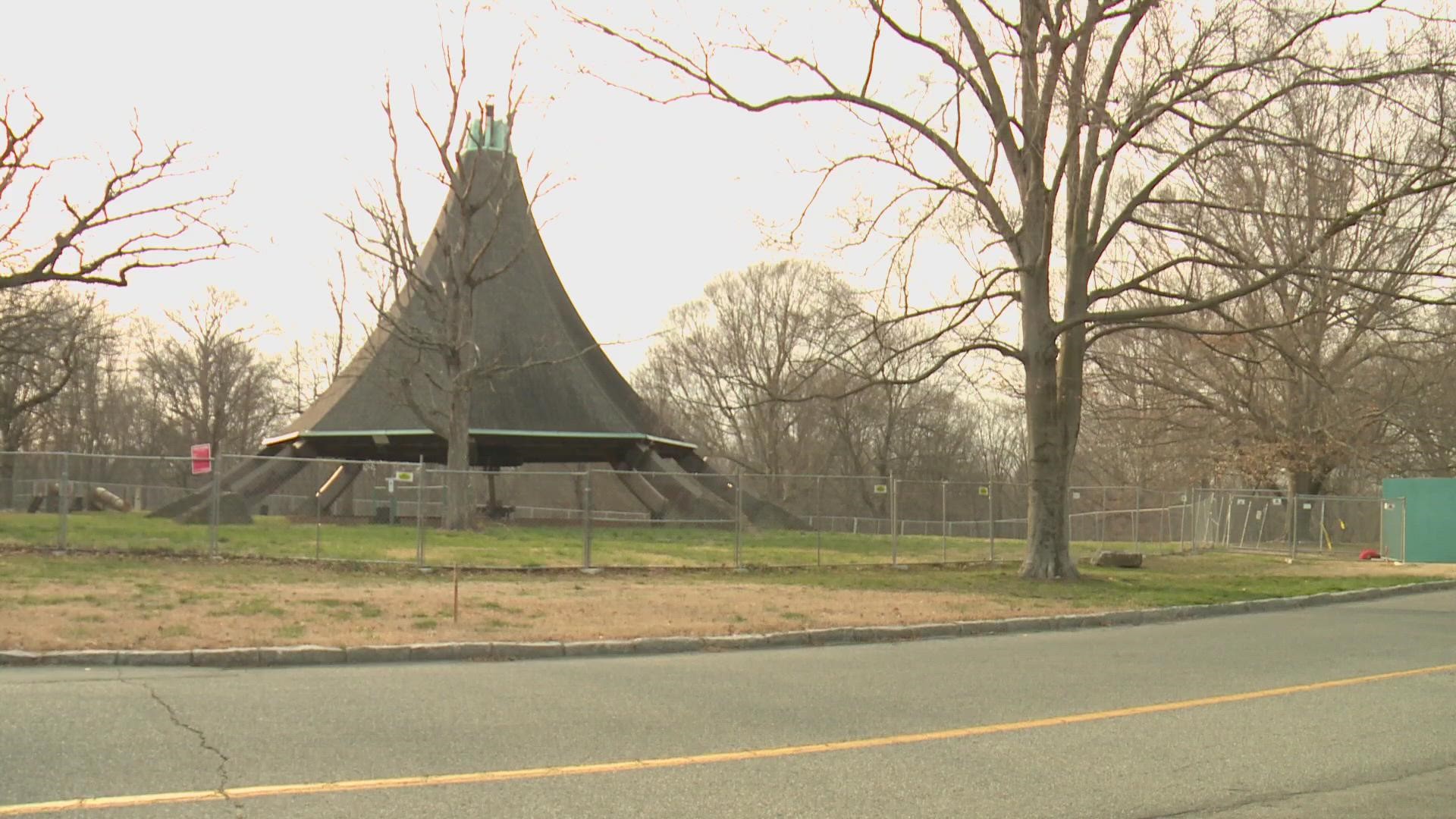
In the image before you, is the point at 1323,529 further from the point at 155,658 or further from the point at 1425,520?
the point at 155,658

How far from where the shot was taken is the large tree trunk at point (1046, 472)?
70.4 feet

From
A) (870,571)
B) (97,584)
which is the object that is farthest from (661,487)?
(97,584)

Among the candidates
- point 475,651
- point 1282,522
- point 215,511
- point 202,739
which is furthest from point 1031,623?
point 1282,522

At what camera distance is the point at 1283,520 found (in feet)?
117

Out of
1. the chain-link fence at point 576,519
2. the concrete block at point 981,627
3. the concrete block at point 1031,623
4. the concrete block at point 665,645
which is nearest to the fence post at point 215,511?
the chain-link fence at point 576,519

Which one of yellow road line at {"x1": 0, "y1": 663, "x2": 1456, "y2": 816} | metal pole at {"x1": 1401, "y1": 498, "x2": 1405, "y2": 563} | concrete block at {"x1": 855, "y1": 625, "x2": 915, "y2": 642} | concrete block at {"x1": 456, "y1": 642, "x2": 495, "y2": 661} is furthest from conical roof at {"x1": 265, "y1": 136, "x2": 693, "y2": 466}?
yellow road line at {"x1": 0, "y1": 663, "x2": 1456, "y2": 816}

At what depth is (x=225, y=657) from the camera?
34.8 ft

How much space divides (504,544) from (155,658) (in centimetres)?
1437

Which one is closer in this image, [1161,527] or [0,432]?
[1161,527]

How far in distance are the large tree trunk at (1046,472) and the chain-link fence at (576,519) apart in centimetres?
281

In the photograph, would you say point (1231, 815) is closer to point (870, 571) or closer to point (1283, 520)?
point (870, 571)

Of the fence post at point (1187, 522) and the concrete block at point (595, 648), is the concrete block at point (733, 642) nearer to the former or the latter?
the concrete block at point (595, 648)

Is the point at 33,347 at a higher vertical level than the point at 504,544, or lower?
higher

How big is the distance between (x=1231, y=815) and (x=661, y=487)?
100ft
